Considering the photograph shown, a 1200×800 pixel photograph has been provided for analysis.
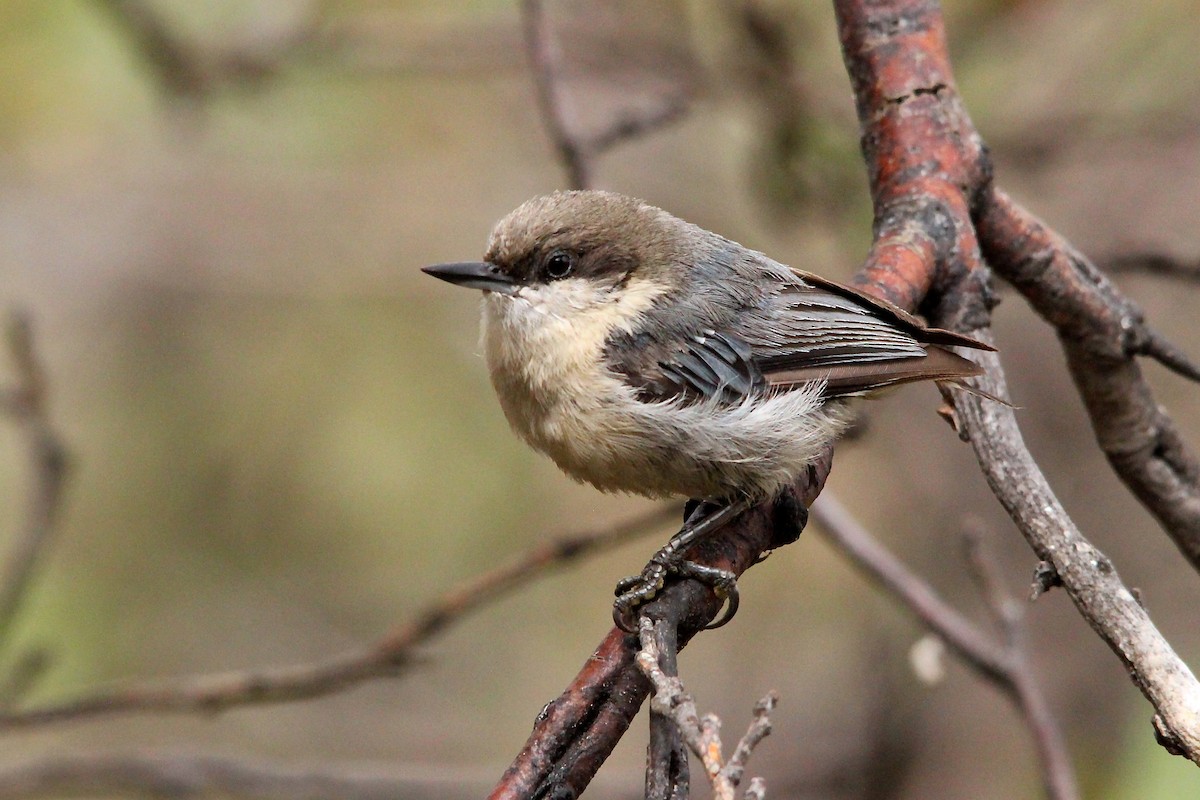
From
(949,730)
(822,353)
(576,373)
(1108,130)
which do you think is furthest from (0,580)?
(1108,130)

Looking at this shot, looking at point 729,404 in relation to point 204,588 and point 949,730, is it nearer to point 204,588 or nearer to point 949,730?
point 949,730

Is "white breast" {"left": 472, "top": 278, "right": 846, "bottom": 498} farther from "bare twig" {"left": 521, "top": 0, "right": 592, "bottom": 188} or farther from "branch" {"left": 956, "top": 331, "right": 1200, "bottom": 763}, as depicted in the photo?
"bare twig" {"left": 521, "top": 0, "right": 592, "bottom": 188}

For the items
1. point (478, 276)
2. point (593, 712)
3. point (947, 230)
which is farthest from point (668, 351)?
point (593, 712)

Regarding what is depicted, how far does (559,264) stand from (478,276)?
0.22m

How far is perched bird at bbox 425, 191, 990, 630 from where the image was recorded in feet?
9.32

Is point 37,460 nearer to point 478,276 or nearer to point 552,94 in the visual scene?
point 478,276

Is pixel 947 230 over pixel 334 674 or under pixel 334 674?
over

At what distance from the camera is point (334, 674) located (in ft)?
11.0

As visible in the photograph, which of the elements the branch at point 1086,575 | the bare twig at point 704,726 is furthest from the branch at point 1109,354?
the bare twig at point 704,726

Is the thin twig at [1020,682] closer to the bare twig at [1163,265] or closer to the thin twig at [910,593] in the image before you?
the thin twig at [910,593]

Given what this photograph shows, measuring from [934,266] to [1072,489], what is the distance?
10.1 ft

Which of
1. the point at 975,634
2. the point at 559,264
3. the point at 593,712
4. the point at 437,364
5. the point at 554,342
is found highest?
the point at 437,364

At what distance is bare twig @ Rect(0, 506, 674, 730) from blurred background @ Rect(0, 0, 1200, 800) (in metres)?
1.87

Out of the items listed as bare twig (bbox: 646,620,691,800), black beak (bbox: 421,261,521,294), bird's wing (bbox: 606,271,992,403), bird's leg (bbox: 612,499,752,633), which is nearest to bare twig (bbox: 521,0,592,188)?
black beak (bbox: 421,261,521,294)
